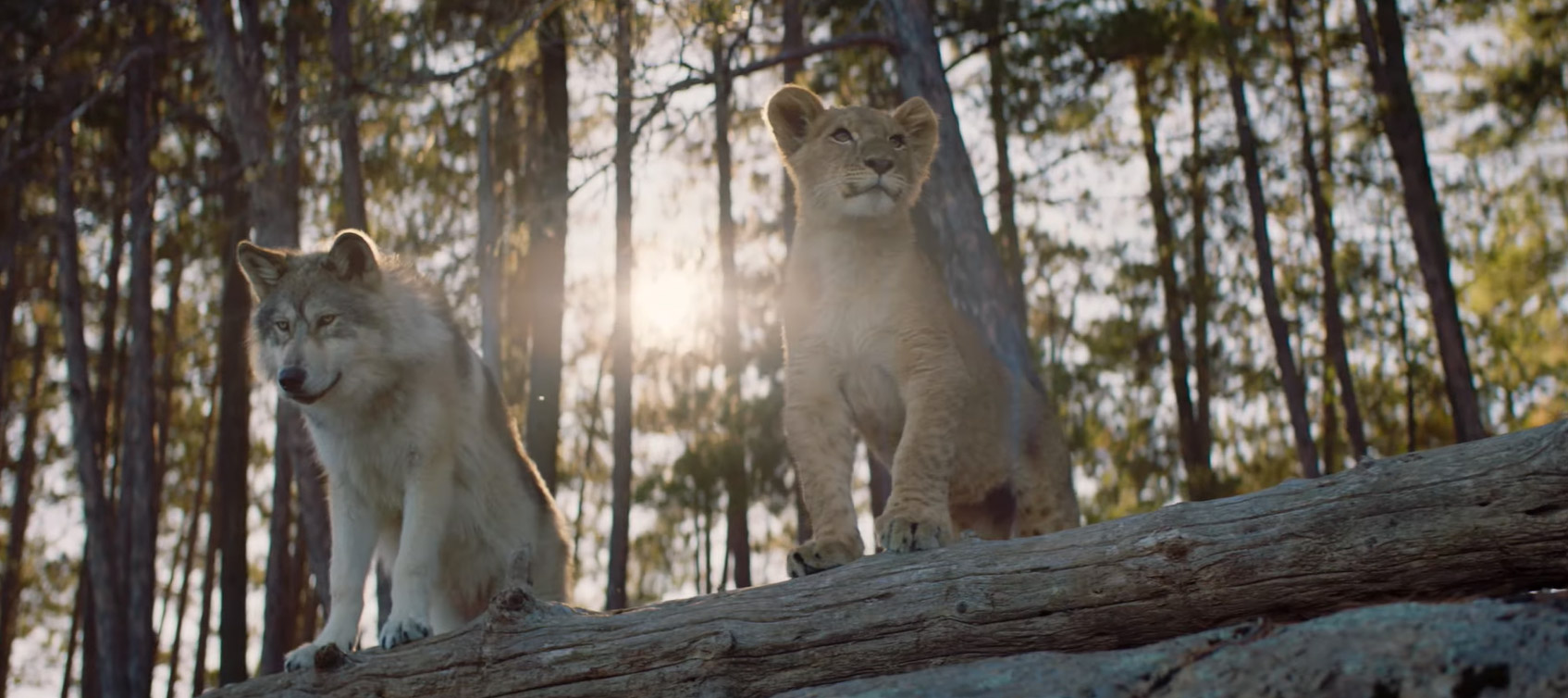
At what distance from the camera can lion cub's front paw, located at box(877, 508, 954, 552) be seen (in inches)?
211

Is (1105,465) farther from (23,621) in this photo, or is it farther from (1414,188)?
(23,621)

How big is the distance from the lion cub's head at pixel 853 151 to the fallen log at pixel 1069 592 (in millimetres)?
2032

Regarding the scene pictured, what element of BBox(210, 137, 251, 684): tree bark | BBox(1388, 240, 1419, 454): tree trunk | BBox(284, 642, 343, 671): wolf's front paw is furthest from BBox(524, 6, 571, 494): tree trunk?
BBox(1388, 240, 1419, 454): tree trunk

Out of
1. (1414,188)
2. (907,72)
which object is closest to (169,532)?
(907,72)

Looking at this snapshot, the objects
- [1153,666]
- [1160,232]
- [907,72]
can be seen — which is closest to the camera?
[1153,666]

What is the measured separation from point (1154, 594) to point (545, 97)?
13.8 metres

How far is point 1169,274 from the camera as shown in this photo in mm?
21281

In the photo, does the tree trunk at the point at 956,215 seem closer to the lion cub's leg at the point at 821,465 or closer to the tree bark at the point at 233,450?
the lion cub's leg at the point at 821,465

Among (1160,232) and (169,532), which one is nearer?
(1160,232)

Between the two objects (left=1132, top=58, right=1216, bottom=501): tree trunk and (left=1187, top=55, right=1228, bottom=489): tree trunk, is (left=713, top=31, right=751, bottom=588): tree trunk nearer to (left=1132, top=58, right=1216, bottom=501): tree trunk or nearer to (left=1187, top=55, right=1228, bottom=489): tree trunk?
(left=1132, top=58, right=1216, bottom=501): tree trunk

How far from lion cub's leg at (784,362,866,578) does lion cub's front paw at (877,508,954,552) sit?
0.20 metres

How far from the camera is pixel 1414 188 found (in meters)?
15.7

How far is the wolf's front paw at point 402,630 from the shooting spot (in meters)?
5.77

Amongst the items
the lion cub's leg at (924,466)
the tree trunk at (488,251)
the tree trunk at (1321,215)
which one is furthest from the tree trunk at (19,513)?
the tree trunk at (1321,215)
